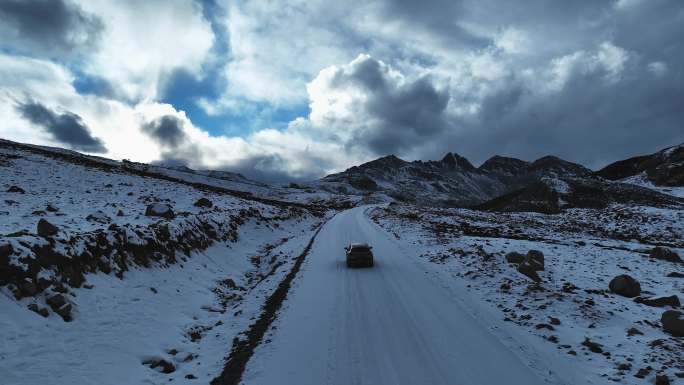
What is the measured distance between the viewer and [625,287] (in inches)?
546

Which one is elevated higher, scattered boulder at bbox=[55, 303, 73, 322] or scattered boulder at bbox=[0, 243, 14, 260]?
scattered boulder at bbox=[0, 243, 14, 260]

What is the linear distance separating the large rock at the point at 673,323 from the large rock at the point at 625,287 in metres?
3.49

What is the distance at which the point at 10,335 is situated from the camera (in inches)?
306

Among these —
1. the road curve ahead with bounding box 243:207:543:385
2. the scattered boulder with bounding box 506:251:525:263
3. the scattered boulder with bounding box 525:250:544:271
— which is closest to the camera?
the road curve ahead with bounding box 243:207:543:385

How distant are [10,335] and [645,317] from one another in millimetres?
16406

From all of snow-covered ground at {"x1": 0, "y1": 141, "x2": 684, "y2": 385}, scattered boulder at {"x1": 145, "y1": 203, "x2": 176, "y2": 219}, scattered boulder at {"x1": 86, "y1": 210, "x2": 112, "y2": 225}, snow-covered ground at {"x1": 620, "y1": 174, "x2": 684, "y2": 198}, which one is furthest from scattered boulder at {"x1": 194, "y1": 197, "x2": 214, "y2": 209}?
snow-covered ground at {"x1": 620, "y1": 174, "x2": 684, "y2": 198}

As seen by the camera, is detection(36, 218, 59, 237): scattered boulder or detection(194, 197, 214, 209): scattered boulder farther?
detection(194, 197, 214, 209): scattered boulder

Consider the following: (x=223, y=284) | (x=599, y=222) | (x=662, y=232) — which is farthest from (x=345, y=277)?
(x=599, y=222)

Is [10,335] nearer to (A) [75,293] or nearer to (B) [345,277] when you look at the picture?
(A) [75,293]

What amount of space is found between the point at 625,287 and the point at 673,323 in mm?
4039

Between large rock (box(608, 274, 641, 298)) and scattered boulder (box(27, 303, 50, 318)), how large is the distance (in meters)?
17.9

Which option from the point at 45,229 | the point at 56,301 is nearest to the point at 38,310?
the point at 56,301

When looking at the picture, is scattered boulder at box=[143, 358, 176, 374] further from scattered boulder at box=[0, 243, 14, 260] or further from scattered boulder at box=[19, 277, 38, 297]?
scattered boulder at box=[0, 243, 14, 260]

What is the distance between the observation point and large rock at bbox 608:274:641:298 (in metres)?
13.8
